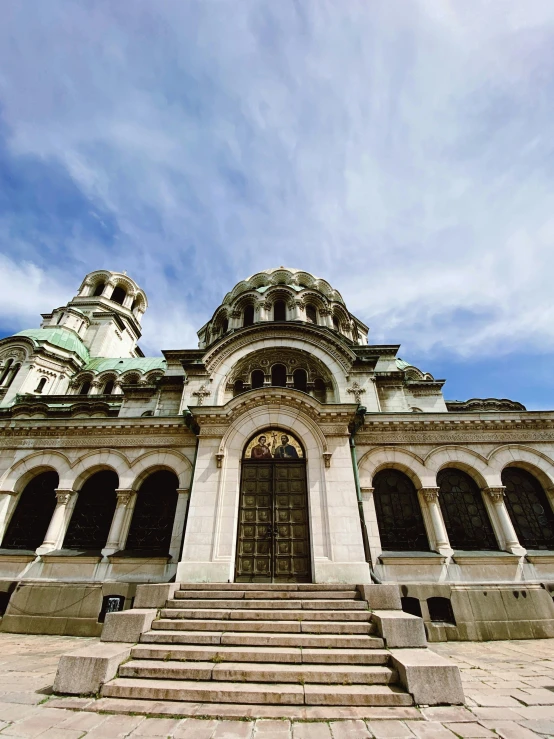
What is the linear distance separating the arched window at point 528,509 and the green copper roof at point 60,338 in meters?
30.5

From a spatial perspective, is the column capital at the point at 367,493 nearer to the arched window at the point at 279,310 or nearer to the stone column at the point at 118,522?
the stone column at the point at 118,522

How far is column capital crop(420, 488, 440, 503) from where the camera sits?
483 inches

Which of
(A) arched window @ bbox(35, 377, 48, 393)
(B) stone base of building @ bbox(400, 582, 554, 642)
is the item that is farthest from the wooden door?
(A) arched window @ bbox(35, 377, 48, 393)

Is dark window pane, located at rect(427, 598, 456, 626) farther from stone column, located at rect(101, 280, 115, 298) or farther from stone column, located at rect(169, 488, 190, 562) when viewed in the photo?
stone column, located at rect(101, 280, 115, 298)

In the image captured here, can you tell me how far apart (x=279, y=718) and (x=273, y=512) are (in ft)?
21.6

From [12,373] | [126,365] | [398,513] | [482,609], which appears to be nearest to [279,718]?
[398,513]

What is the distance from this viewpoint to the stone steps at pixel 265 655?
6.11 meters

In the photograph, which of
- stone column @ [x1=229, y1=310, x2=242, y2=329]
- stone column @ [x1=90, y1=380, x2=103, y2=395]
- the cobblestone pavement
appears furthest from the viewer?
stone column @ [x1=90, y1=380, x2=103, y2=395]

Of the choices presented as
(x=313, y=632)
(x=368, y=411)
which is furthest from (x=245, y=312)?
(x=313, y=632)

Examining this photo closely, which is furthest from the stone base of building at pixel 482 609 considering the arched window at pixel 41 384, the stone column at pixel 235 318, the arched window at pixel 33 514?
the arched window at pixel 41 384

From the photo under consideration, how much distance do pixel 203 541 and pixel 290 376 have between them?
824 centimetres

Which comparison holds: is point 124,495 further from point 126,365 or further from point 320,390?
point 126,365

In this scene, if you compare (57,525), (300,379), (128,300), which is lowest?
(57,525)

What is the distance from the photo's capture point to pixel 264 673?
225 inches
